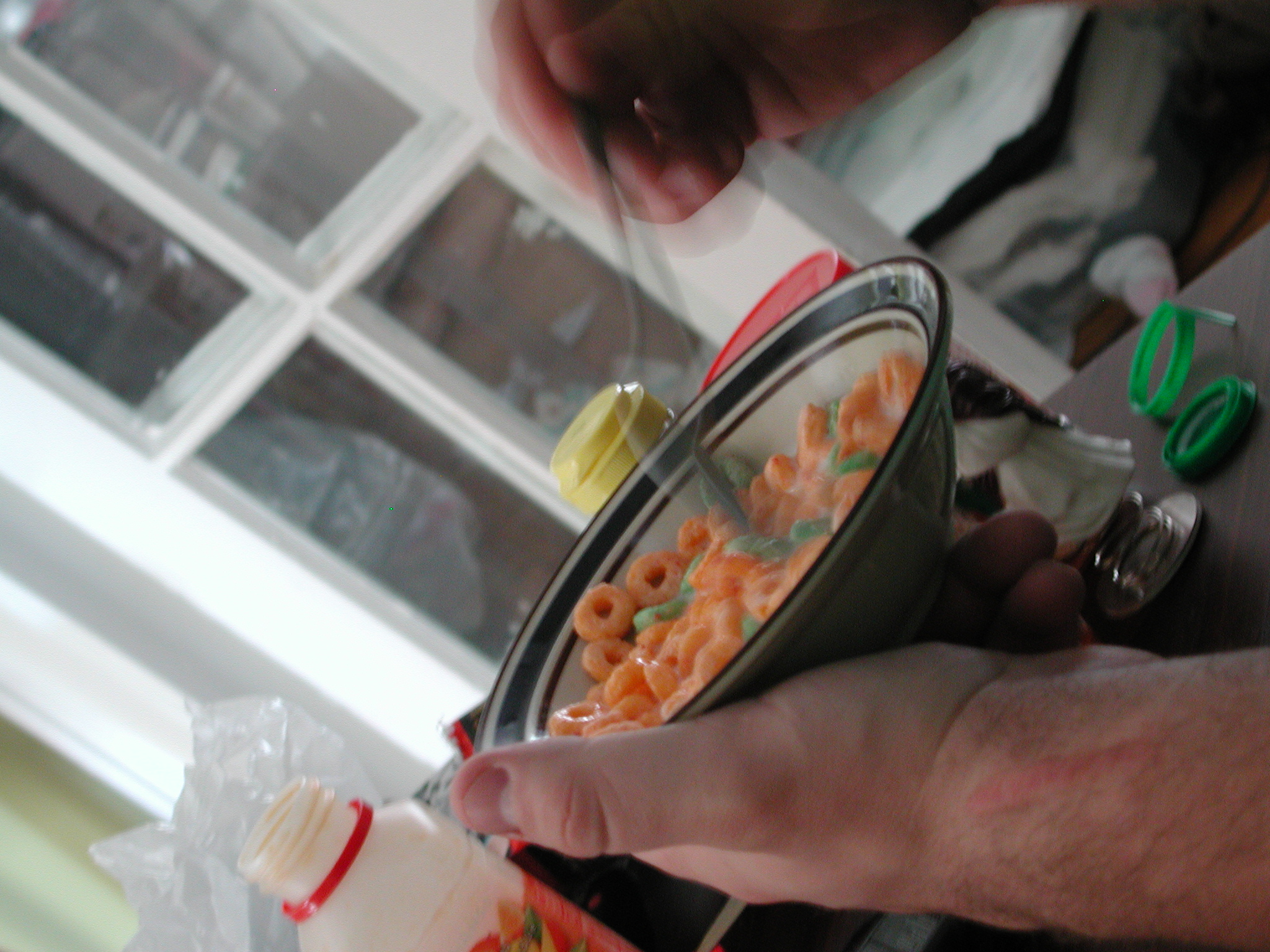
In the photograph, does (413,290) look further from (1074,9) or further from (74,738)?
(1074,9)

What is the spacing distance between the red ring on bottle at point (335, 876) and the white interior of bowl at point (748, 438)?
88mm

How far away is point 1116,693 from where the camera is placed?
0.26 metres

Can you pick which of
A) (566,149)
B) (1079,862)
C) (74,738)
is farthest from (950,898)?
(74,738)

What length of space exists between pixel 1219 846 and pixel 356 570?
1116mm

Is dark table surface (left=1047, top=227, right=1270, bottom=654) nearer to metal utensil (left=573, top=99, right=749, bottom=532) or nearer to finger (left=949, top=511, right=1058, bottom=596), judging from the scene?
finger (left=949, top=511, right=1058, bottom=596)

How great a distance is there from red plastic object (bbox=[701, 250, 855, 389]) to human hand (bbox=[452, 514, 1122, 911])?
224mm

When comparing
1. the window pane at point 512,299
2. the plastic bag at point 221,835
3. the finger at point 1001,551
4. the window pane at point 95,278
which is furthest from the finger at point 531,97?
the window pane at point 95,278

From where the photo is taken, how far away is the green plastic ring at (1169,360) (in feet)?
1.44

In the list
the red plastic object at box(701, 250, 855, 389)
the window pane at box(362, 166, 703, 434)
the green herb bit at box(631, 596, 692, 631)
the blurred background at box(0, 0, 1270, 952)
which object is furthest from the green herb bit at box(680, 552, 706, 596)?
the window pane at box(362, 166, 703, 434)

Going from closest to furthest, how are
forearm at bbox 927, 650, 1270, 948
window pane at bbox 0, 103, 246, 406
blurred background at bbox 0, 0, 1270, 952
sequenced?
forearm at bbox 927, 650, 1270, 948 → blurred background at bbox 0, 0, 1270, 952 → window pane at bbox 0, 103, 246, 406

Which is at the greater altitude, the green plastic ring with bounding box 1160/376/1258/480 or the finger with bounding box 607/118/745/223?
the finger with bounding box 607/118/745/223

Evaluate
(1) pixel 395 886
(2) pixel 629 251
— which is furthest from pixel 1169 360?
(1) pixel 395 886

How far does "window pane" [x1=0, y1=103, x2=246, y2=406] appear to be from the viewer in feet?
4.00

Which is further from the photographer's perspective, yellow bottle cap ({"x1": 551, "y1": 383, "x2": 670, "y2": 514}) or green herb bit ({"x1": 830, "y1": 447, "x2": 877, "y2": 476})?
yellow bottle cap ({"x1": 551, "y1": 383, "x2": 670, "y2": 514})
